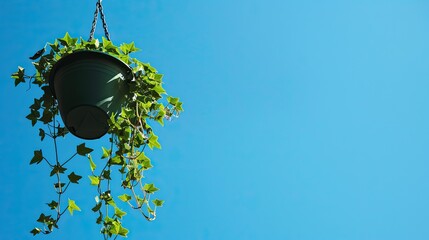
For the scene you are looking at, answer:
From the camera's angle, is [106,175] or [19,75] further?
[19,75]

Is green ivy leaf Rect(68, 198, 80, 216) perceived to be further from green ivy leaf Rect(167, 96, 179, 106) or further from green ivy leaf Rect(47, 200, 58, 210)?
green ivy leaf Rect(167, 96, 179, 106)

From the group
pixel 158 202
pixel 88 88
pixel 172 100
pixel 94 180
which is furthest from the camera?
pixel 172 100

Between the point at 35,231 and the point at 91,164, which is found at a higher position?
the point at 91,164

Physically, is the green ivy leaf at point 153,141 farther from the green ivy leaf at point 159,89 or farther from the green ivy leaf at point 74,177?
the green ivy leaf at point 74,177

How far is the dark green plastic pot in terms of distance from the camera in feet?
5.23

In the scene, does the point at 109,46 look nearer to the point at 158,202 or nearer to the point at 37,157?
the point at 37,157

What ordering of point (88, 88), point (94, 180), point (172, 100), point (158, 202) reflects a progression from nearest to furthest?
point (88, 88)
point (94, 180)
point (158, 202)
point (172, 100)

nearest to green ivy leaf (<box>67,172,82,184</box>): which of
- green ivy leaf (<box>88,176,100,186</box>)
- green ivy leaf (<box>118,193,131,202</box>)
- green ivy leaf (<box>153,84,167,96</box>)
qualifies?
green ivy leaf (<box>88,176,100,186</box>)

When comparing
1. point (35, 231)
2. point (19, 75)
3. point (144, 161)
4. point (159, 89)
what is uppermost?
point (19, 75)

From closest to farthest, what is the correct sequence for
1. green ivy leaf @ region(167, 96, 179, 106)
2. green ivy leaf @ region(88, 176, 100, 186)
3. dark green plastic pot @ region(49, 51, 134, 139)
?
dark green plastic pot @ region(49, 51, 134, 139) → green ivy leaf @ region(88, 176, 100, 186) → green ivy leaf @ region(167, 96, 179, 106)

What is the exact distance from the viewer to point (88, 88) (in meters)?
1.59

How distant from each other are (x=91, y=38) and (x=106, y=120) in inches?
14.6

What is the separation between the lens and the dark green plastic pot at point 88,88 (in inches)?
62.8

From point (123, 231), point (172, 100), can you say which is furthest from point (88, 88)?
point (123, 231)
